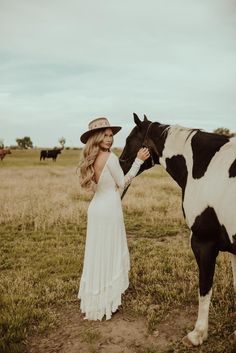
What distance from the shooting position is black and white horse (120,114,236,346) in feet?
12.3

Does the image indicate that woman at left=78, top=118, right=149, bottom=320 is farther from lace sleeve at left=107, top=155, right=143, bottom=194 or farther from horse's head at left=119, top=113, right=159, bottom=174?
horse's head at left=119, top=113, right=159, bottom=174

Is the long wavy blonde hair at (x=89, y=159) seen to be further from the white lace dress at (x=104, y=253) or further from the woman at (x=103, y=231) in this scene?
the white lace dress at (x=104, y=253)

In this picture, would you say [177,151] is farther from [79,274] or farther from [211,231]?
[79,274]

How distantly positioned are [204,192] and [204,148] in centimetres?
61

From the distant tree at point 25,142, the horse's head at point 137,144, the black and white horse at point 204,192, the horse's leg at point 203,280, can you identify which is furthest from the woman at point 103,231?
the distant tree at point 25,142

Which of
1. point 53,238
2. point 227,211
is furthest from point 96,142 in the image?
point 53,238

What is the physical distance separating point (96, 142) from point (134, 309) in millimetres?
2392

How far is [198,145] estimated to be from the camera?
4379mm

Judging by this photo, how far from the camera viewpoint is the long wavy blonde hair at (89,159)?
470 centimetres

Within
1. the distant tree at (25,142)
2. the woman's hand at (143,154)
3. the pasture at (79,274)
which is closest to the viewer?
the pasture at (79,274)

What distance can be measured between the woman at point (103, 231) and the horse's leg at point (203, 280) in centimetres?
118

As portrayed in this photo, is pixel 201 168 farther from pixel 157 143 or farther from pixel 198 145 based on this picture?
pixel 157 143

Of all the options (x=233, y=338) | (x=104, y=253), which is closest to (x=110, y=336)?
(x=104, y=253)

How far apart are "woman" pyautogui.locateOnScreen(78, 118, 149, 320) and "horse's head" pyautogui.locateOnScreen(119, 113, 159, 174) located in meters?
0.19
